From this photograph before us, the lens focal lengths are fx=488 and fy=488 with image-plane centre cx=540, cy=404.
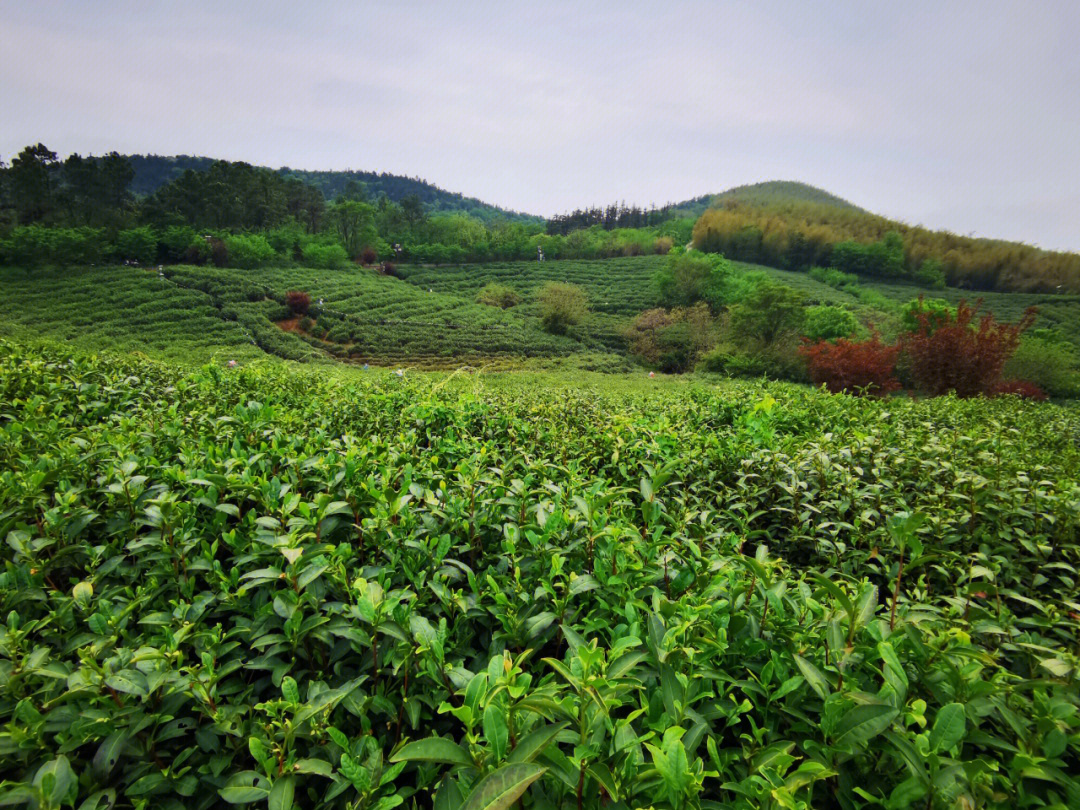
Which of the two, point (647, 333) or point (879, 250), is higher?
point (879, 250)

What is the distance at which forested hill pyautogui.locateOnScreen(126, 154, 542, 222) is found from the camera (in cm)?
11100

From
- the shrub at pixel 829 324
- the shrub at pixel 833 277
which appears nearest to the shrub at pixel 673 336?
the shrub at pixel 829 324

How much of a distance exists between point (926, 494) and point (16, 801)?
313 centimetres

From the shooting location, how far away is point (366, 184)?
128750 mm

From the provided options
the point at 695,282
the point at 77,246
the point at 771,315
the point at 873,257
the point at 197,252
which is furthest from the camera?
the point at 873,257

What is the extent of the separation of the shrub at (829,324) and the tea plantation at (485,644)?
23789mm

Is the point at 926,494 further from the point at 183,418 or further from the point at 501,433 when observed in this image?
the point at 183,418

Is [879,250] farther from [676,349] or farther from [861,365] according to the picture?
[861,365]

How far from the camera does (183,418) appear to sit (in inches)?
101

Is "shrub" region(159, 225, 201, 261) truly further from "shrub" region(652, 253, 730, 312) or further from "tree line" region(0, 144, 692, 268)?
"shrub" region(652, 253, 730, 312)

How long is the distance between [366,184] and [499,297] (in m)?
111

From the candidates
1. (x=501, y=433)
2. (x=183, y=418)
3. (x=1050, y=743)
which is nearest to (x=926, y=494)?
(x=1050, y=743)

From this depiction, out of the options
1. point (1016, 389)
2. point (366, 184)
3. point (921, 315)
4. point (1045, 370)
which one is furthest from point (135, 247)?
point (366, 184)

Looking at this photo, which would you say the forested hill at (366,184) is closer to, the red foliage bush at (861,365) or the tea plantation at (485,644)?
the red foliage bush at (861,365)
